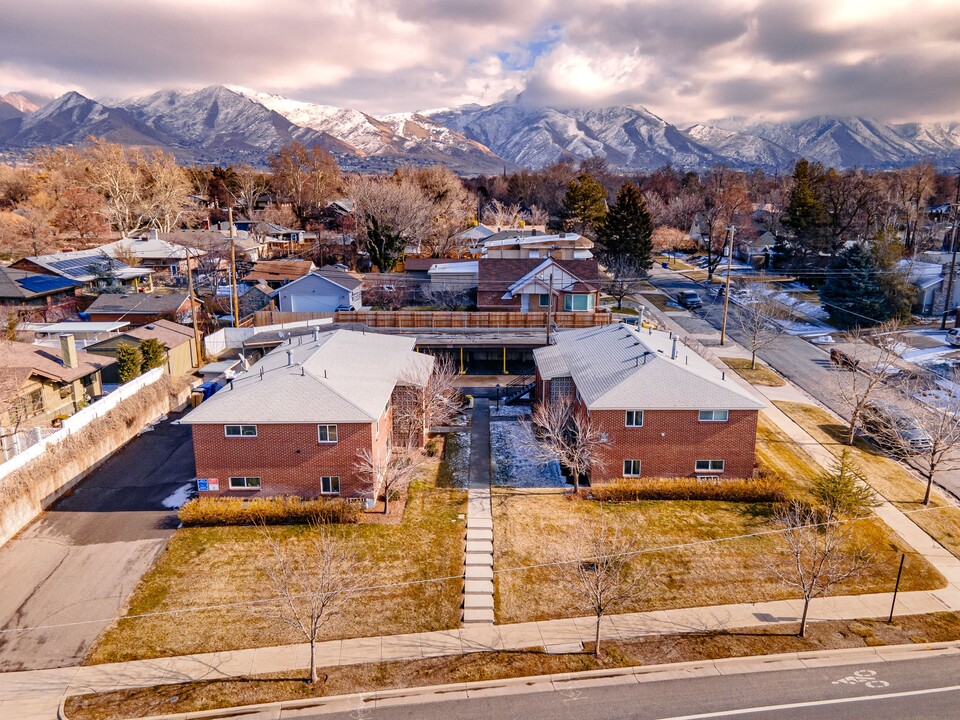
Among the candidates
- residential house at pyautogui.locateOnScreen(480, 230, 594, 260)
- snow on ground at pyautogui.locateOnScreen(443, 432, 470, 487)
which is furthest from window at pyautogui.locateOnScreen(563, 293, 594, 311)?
snow on ground at pyautogui.locateOnScreen(443, 432, 470, 487)

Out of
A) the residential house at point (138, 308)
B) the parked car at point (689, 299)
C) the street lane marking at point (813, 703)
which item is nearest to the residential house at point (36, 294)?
the residential house at point (138, 308)

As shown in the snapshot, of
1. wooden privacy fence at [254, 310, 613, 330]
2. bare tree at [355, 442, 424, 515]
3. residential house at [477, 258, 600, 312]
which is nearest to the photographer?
bare tree at [355, 442, 424, 515]

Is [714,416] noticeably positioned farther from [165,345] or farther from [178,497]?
[165,345]

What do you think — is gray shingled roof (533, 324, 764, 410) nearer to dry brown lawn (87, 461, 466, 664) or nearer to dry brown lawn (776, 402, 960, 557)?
dry brown lawn (776, 402, 960, 557)

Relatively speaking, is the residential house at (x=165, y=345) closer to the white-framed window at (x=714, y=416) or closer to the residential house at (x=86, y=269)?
the residential house at (x=86, y=269)

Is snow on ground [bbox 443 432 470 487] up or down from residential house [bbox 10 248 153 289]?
down
